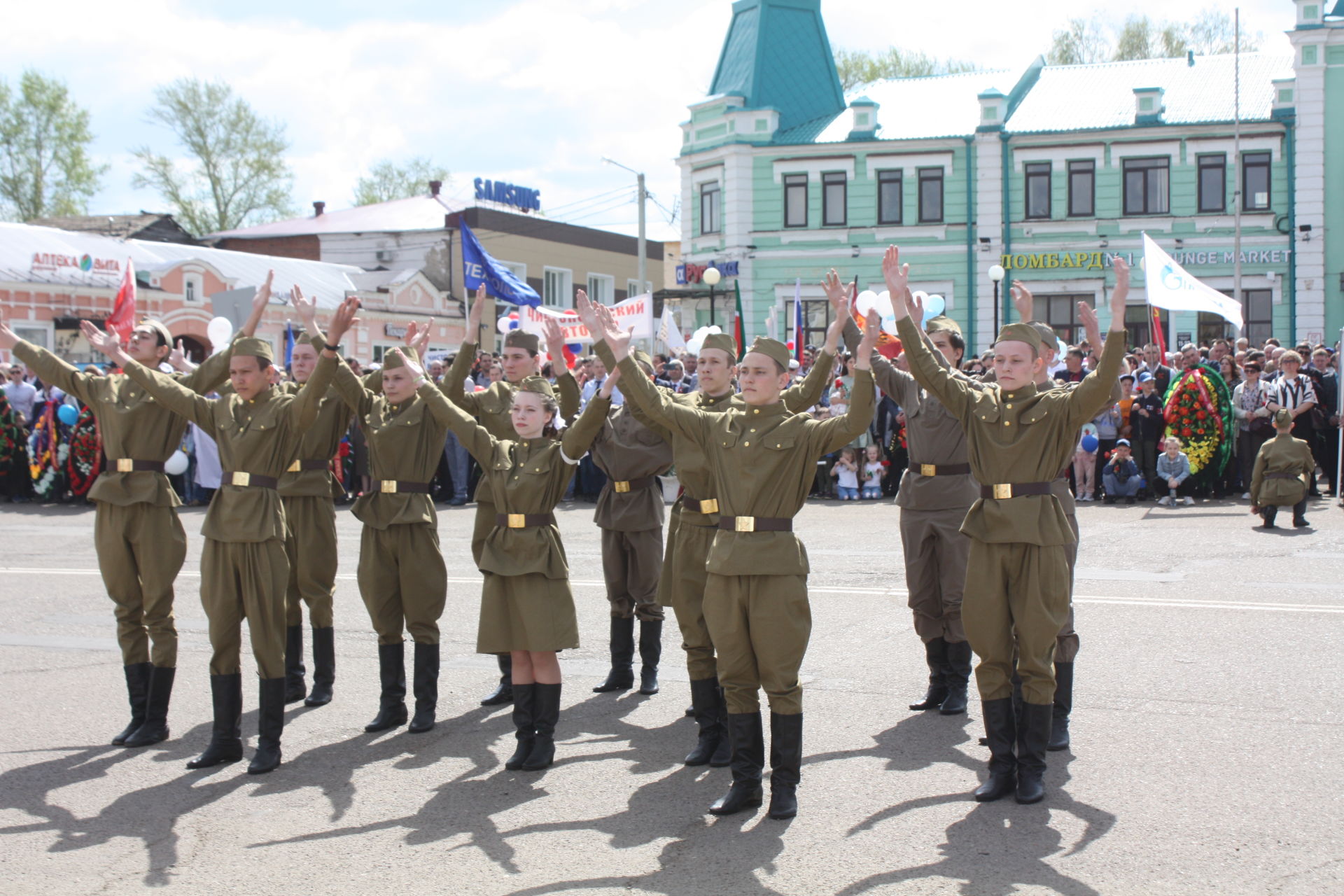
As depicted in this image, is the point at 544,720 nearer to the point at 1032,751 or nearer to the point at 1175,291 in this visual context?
the point at 1032,751

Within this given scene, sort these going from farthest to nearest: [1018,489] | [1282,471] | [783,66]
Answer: [783,66], [1282,471], [1018,489]

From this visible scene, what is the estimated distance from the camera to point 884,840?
5.08 meters

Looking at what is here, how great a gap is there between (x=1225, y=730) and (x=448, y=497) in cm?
1388

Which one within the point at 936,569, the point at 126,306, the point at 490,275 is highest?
the point at 490,275

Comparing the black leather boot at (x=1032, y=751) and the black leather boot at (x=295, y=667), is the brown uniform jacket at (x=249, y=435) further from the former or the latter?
the black leather boot at (x=1032, y=751)

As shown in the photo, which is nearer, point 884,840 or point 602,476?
point 884,840

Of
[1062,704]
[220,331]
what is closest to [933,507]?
[1062,704]

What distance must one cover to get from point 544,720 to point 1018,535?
241cm

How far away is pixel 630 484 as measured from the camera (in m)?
7.73

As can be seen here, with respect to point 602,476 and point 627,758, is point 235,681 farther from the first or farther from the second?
point 602,476

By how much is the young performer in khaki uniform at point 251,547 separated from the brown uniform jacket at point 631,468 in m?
1.86

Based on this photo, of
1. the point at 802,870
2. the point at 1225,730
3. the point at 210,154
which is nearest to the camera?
the point at 802,870

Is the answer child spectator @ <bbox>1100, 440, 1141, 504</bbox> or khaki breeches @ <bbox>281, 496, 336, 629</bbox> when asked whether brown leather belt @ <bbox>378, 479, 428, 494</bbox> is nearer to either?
khaki breeches @ <bbox>281, 496, 336, 629</bbox>

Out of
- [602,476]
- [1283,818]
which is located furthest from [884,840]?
[602,476]
